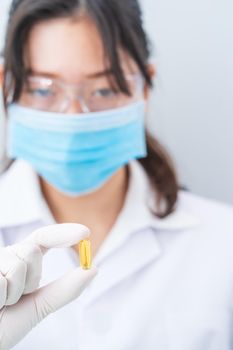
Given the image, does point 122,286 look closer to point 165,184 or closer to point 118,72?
point 165,184

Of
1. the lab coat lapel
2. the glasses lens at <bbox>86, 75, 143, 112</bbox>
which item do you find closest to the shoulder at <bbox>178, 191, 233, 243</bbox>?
the lab coat lapel

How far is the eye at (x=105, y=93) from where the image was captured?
949 millimetres

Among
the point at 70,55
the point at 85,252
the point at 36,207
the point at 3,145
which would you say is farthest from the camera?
the point at 3,145

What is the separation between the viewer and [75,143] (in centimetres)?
94

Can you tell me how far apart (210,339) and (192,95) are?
591 millimetres

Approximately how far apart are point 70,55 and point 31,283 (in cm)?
43

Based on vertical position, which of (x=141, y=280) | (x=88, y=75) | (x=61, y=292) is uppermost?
(x=88, y=75)

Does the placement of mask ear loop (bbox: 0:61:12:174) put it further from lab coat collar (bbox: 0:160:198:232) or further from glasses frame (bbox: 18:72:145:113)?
glasses frame (bbox: 18:72:145:113)

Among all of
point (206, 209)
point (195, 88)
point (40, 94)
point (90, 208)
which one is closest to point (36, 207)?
point (90, 208)

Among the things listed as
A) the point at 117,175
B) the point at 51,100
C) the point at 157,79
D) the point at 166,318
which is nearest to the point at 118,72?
the point at 51,100

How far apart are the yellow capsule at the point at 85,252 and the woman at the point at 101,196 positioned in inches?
11.5

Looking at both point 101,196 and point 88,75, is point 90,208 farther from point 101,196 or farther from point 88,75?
point 88,75

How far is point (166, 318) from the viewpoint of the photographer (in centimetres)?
97

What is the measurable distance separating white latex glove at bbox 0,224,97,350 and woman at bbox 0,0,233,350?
269 millimetres
